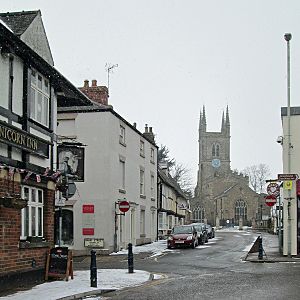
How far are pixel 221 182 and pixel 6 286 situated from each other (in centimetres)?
11267

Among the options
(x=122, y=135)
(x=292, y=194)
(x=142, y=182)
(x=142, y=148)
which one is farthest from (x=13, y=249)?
(x=142, y=148)

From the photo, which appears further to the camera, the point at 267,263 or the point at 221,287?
the point at 267,263

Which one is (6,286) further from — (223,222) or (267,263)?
(223,222)

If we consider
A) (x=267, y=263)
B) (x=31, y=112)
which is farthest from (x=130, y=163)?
(x=31, y=112)

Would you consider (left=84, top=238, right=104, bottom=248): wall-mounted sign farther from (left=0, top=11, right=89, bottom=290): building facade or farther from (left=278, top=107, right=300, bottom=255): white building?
(left=0, top=11, right=89, bottom=290): building facade

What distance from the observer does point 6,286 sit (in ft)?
47.8

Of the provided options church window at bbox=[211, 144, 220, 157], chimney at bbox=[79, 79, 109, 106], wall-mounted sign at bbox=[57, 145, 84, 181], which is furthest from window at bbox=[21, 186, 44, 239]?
church window at bbox=[211, 144, 220, 157]

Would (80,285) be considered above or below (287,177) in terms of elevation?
below

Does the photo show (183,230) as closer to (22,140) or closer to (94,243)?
(94,243)

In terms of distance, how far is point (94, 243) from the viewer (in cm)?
3061

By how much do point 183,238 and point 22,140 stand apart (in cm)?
2198

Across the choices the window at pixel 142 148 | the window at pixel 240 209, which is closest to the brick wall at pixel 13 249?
the window at pixel 142 148

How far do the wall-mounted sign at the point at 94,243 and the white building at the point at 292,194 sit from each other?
31.2ft

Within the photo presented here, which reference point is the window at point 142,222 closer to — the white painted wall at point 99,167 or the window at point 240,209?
the white painted wall at point 99,167
